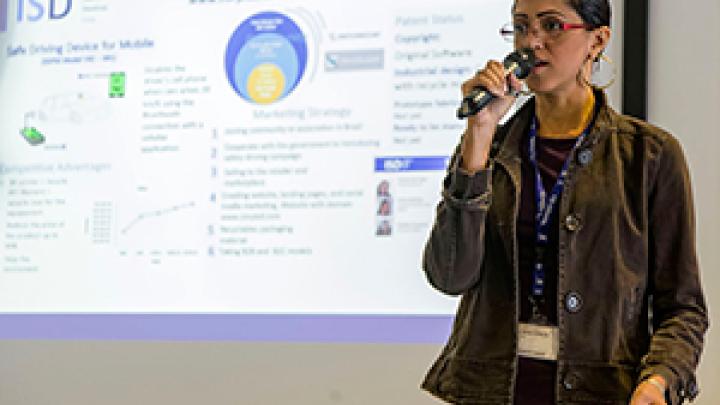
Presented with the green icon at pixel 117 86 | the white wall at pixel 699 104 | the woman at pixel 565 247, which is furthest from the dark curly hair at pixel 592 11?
the green icon at pixel 117 86

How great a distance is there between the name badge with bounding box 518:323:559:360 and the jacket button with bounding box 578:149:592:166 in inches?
8.6

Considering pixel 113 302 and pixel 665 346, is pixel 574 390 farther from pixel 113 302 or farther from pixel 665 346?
pixel 113 302

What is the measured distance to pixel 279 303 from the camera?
101 inches

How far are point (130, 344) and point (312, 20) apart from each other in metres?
1.06

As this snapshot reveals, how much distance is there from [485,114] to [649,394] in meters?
0.39

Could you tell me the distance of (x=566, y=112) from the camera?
4.17ft

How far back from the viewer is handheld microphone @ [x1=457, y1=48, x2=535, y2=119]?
1135mm

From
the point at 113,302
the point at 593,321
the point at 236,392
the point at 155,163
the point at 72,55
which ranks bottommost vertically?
the point at 236,392

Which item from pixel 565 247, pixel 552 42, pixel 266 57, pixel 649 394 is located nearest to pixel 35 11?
pixel 266 57

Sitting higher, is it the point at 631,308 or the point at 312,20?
the point at 312,20

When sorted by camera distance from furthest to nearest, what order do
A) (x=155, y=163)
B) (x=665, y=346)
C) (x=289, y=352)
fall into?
1. (x=155, y=163)
2. (x=289, y=352)
3. (x=665, y=346)

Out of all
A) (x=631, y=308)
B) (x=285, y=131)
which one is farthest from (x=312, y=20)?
(x=631, y=308)

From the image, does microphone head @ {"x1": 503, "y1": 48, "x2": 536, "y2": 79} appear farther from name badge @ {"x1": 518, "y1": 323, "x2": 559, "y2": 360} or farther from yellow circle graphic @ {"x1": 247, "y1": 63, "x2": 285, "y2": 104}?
yellow circle graphic @ {"x1": 247, "y1": 63, "x2": 285, "y2": 104}

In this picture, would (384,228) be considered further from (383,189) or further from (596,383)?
(596,383)
